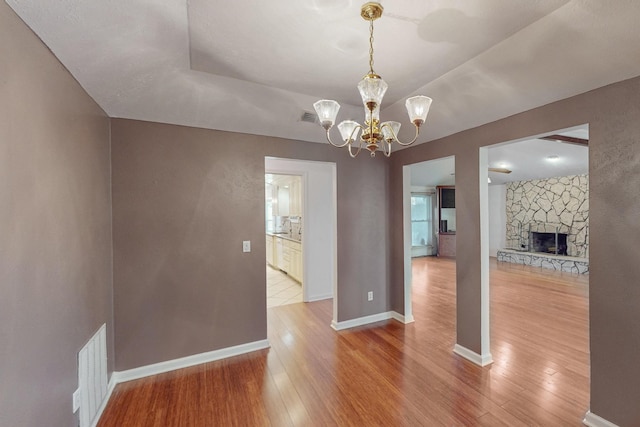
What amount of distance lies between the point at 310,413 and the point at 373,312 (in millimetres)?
1936

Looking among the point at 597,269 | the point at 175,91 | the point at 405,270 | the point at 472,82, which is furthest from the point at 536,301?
the point at 175,91

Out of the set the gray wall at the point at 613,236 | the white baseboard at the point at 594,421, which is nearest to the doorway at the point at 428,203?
the gray wall at the point at 613,236

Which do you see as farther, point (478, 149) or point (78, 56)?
point (478, 149)

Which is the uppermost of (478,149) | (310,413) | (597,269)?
(478,149)

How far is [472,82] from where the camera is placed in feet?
7.38

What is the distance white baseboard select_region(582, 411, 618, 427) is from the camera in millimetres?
1870

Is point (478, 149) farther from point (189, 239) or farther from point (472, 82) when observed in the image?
point (189, 239)

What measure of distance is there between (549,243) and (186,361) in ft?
29.6

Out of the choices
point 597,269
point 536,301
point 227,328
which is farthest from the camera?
point 536,301

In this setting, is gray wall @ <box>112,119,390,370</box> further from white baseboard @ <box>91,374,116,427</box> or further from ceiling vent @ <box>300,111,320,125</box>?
ceiling vent @ <box>300,111,320,125</box>

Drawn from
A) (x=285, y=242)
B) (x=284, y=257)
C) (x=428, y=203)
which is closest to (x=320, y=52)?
(x=285, y=242)

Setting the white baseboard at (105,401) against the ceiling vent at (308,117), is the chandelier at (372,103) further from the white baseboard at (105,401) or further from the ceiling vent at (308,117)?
the white baseboard at (105,401)

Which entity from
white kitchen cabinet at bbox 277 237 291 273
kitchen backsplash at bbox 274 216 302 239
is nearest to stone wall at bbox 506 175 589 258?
kitchen backsplash at bbox 274 216 302 239

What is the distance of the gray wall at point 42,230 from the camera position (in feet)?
3.74
